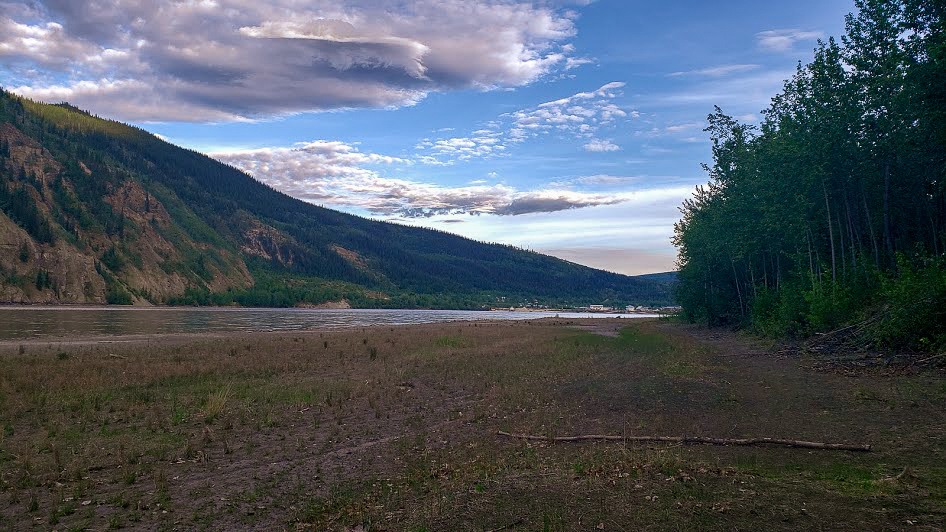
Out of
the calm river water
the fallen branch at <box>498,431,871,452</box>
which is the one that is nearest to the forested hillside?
the fallen branch at <box>498,431,871,452</box>

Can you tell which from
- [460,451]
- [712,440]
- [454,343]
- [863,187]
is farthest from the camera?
[454,343]

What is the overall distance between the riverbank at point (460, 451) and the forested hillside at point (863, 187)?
4454mm

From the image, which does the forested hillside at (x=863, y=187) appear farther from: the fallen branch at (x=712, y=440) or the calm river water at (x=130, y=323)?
the calm river water at (x=130, y=323)

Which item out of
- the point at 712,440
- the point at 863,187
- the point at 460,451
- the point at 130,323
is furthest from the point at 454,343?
the point at 130,323

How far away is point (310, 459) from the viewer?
11992 millimetres

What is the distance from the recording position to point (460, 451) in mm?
12164

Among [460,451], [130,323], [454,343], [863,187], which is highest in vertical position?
[863,187]

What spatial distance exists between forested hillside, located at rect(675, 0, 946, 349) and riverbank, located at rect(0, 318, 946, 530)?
14.6 ft

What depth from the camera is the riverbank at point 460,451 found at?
8.01m

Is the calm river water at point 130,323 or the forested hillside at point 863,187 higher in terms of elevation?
the forested hillside at point 863,187

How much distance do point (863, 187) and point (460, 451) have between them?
28.5 m

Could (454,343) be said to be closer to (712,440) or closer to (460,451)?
(460,451)

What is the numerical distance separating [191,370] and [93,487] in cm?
1558

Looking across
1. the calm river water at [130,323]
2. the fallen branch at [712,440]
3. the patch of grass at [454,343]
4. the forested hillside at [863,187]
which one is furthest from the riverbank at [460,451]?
the calm river water at [130,323]
